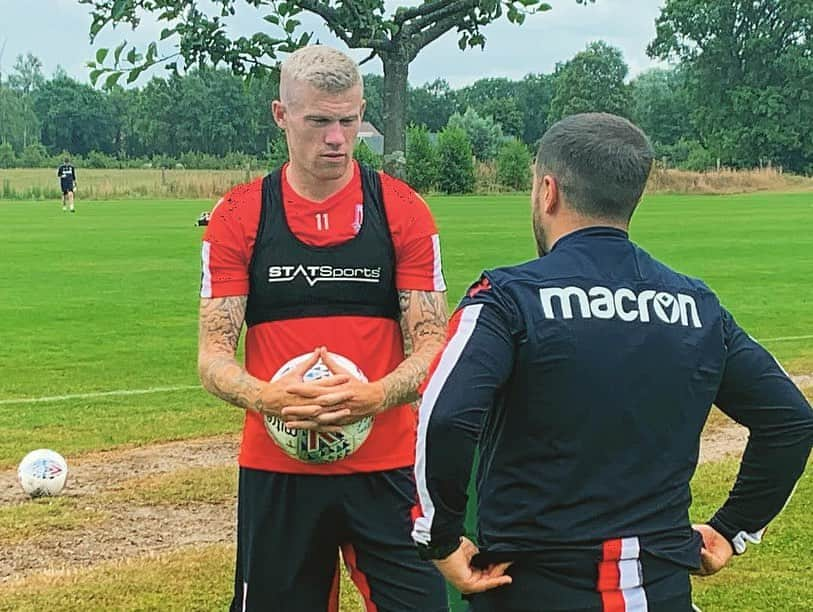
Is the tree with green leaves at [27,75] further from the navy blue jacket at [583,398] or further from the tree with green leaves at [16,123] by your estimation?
the navy blue jacket at [583,398]

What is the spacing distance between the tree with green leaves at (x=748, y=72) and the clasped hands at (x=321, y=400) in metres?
86.1

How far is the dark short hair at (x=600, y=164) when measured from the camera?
2703 millimetres

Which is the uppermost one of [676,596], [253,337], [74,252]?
[253,337]

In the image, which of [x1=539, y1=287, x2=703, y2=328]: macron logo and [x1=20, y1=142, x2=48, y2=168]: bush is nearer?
[x1=539, y1=287, x2=703, y2=328]: macron logo

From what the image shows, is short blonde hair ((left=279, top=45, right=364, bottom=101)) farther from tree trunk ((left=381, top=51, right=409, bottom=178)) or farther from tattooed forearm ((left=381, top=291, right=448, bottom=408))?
tree trunk ((left=381, top=51, right=409, bottom=178))

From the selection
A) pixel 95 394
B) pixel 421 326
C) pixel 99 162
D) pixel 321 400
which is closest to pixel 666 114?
pixel 99 162

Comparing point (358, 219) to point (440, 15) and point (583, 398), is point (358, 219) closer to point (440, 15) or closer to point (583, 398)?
point (583, 398)

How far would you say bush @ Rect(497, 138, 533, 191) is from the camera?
209 feet

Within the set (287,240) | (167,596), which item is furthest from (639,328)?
(167,596)

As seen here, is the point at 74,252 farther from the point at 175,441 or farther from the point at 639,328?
the point at 639,328

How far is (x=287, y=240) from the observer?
3.95m

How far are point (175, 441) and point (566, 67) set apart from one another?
116358 millimetres

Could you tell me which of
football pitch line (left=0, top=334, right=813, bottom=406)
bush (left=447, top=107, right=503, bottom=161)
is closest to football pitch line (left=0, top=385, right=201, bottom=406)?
football pitch line (left=0, top=334, right=813, bottom=406)

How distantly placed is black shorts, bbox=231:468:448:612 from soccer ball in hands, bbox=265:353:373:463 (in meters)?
0.11
